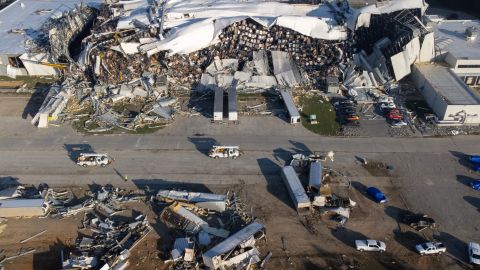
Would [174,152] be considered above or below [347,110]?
below

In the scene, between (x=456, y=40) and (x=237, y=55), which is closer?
(x=237, y=55)

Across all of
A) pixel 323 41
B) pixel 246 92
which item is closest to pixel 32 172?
pixel 246 92

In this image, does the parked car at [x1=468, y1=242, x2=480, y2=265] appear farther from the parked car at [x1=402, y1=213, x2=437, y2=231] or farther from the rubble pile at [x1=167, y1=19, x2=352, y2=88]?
the rubble pile at [x1=167, y1=19, x2=352, y2=88]

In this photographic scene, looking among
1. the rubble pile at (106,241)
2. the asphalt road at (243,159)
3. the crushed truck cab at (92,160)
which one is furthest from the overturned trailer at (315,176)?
the crushed truck cab at (92,160)

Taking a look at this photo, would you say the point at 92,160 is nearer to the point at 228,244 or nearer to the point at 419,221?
the point at 228,244

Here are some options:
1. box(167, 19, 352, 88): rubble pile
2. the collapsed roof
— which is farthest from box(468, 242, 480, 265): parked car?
the collapsed roof

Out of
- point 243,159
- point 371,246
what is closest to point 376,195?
point 371,246

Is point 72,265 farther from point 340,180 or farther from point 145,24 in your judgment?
point 145,24
